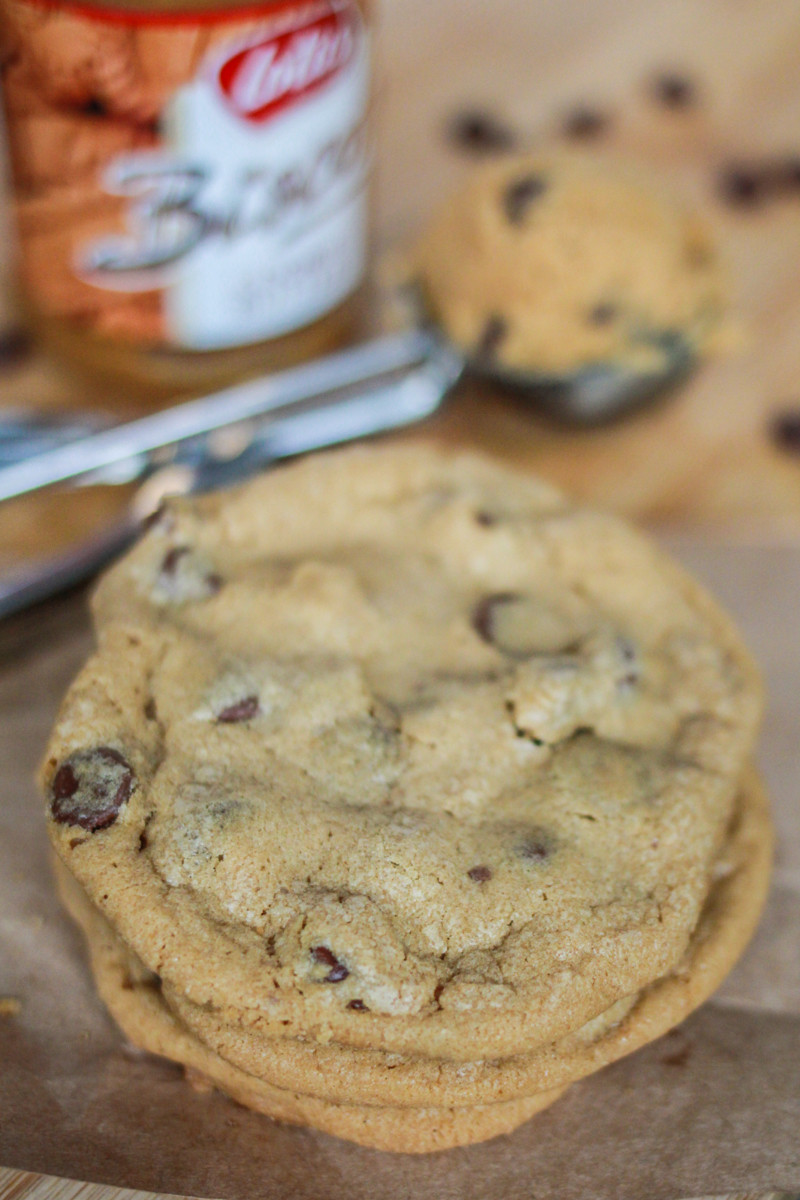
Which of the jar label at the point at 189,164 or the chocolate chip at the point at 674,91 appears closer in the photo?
→ the jar label at the point at 189,164

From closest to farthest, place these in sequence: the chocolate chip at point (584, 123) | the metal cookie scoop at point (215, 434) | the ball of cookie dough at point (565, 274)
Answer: the metal cookie scoop at point (215, 434) < the ball of cookie dough at point (565, 274) < the chocolate chip at point (584, 123)

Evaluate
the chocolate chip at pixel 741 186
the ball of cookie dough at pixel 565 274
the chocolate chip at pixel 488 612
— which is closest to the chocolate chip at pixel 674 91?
the chocolate chip at pixel 741 186

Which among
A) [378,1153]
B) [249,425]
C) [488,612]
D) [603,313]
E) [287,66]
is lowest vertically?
[378,1153]

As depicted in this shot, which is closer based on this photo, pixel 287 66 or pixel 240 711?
pixel 240 711

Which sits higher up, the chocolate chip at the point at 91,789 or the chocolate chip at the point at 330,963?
the chocolate chip at the point at 91,789

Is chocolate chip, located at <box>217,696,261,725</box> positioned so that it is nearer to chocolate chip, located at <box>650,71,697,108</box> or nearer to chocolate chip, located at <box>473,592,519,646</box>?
chocolate chip, located at <box>473,592,519,646</box>

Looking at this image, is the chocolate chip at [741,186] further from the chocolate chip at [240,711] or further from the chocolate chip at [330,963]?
the chocolate chip at [330,963]

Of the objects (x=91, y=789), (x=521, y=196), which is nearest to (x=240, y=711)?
(x=91, y=789)

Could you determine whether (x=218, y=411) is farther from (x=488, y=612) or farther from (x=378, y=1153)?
(x=378, y=1153)

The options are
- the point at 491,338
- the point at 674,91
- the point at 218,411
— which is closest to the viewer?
the point at 218,411
